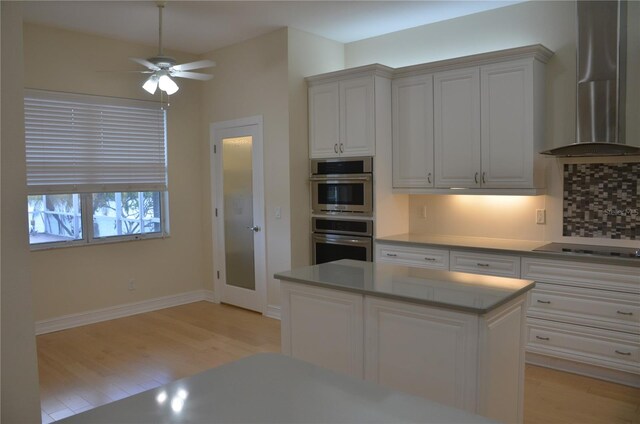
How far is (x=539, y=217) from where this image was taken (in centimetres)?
434

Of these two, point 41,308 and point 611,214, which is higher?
Answer: point 611,214

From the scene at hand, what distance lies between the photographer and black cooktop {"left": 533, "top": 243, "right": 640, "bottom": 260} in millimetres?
3628

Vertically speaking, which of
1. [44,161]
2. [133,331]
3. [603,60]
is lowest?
[133,331]

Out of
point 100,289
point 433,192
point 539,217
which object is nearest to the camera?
point 539,217

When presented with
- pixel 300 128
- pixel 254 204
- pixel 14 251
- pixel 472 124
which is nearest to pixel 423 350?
pixel 14 251

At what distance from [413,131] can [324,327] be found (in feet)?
8.61

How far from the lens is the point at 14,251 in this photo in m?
2.05

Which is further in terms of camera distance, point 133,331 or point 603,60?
A: point 133,331

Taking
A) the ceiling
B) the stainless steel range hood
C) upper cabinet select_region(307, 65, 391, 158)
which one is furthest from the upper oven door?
the stainless steel range hood

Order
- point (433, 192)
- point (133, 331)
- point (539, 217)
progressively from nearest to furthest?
point (539, 217), point (433, 192), point (133, 331)

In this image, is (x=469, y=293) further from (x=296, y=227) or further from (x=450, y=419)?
(x=296, y=227)

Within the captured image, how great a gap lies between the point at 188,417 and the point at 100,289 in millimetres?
4618

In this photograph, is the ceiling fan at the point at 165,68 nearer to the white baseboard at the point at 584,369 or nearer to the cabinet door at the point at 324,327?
the cabinet door at the point at 324,327

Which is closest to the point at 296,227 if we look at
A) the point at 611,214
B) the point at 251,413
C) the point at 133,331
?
the point at 133,331
